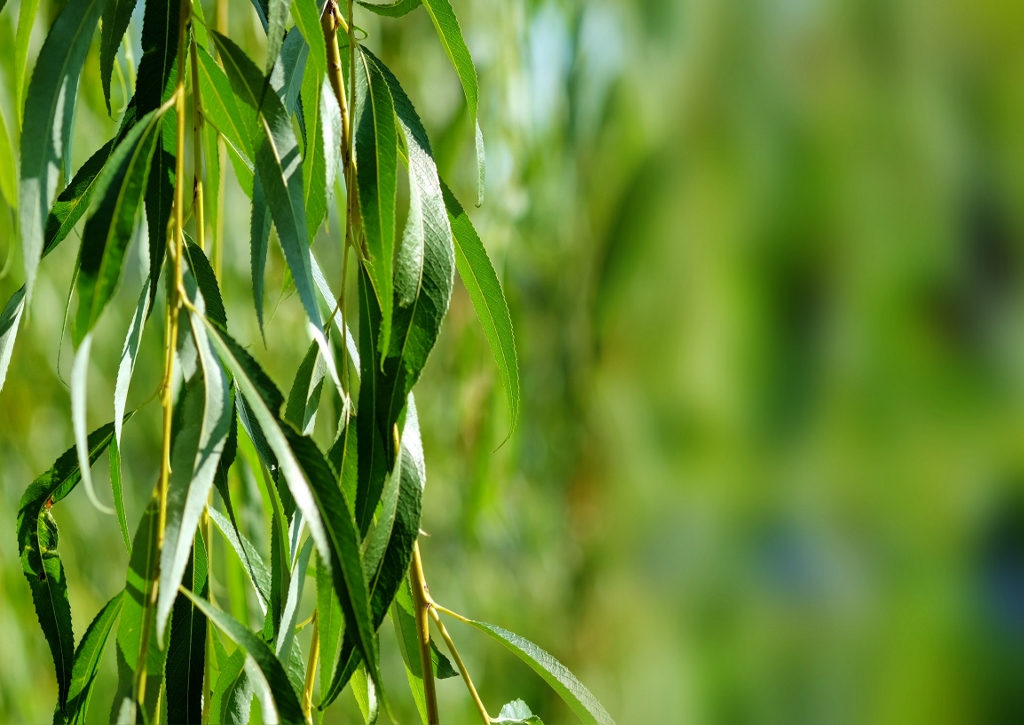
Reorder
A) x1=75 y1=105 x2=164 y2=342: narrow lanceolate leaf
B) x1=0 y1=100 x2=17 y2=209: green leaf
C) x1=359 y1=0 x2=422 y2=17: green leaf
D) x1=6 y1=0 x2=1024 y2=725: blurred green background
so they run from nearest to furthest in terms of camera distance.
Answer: x1=75 y1=105 x2=164 y2=342: narrow lanceolate leaf
x1=359 y1=0 x2=422 y2=17: green leaf
x1=0 y1=100 x2=17 y2=209: green leaf
x1=6 y1=0 x2=1024 y2=725: blurred green background

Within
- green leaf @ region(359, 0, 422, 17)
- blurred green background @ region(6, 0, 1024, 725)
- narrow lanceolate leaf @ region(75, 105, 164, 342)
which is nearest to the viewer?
narrow lanceolate leaf @ region(75, 105, 164, 342)

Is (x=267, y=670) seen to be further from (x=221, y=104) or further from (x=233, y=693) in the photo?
(x=221, y=104)

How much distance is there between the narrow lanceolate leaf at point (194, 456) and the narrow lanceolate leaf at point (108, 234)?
3 cm

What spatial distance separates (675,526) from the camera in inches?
46.6

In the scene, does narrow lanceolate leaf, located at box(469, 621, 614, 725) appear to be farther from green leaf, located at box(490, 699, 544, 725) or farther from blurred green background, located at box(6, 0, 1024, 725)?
blurred green background, located at box(6, 0, 1024, 725)

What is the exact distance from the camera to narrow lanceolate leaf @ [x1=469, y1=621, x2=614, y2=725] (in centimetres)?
32

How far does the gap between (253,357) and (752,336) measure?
69cm

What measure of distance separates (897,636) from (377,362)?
2.02 feet

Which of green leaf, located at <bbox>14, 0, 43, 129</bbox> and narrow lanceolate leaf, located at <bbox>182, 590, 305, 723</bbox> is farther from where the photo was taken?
green leaf, located at <bbox>14, 0, 43, 129</bbox>

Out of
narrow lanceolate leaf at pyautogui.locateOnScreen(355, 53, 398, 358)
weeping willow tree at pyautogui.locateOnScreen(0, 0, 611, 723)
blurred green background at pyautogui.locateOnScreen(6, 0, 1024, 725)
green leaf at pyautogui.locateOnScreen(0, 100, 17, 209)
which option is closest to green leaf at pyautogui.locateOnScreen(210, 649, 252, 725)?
weeping willow tree at pyautogui.locateOnScreen(0, 0, 611, 723)

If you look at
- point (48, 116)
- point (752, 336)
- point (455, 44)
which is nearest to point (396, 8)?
point (455, 44)

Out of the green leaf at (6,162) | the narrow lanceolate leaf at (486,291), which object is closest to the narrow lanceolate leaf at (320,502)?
the narrow lanceolate leaf at (486,291)

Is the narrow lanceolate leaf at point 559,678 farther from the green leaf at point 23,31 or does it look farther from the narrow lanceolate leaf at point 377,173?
the green leaf at point 23,31

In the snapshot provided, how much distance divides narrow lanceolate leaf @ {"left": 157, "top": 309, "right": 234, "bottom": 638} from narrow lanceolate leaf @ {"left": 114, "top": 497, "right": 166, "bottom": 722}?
0.03 feet
